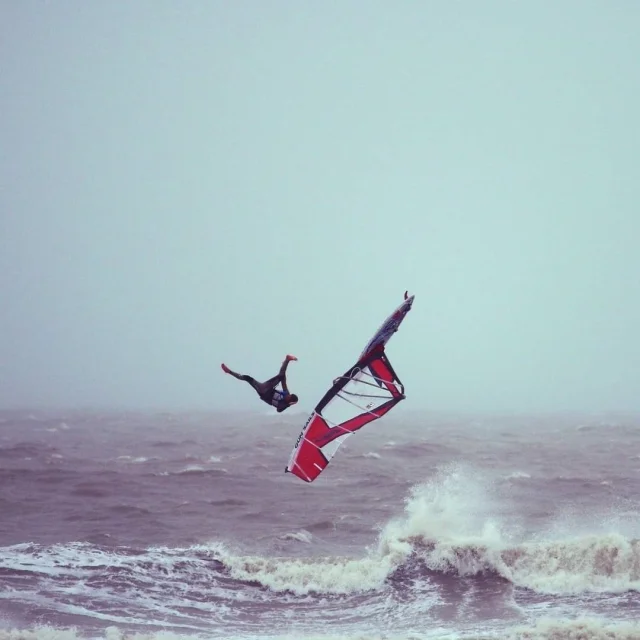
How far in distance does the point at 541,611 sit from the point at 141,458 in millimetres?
20170

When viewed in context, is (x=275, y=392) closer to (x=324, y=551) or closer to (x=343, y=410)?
(x=343, y=410)

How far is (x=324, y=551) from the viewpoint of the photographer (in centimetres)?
1638

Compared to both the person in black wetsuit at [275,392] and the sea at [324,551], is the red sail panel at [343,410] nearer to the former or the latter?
the person in black wetsuit at [275,392]

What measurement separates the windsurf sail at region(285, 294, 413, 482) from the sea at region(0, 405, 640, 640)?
3.27 meters

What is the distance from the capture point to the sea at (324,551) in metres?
12.8

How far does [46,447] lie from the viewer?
3344cm

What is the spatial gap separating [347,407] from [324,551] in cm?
662

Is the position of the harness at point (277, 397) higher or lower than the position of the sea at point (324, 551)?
higher

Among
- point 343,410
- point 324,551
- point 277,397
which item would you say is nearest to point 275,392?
point 277,397

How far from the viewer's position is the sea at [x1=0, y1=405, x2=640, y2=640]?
504 inches

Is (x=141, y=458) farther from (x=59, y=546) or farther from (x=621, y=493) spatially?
(x=621, y=493)

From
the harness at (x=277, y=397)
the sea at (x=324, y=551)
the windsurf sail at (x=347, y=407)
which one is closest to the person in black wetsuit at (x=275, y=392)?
the harness at (x=277, y=397)

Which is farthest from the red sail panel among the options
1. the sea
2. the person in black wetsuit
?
the sea

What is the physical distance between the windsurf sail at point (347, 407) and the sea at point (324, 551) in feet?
10.7
